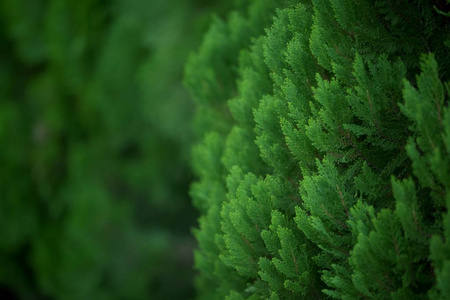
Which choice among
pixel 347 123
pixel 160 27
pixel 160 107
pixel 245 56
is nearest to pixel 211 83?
pixel 245 56

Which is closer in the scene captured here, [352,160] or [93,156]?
[352,160]

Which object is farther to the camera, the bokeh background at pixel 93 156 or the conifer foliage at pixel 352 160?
the bokeh background at pixel 93 156

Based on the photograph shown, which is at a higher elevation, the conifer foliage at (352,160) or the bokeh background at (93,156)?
the bokeh background at (93,156)

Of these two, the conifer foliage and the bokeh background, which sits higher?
the bokeh background

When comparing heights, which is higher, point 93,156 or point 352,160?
point 93,156
